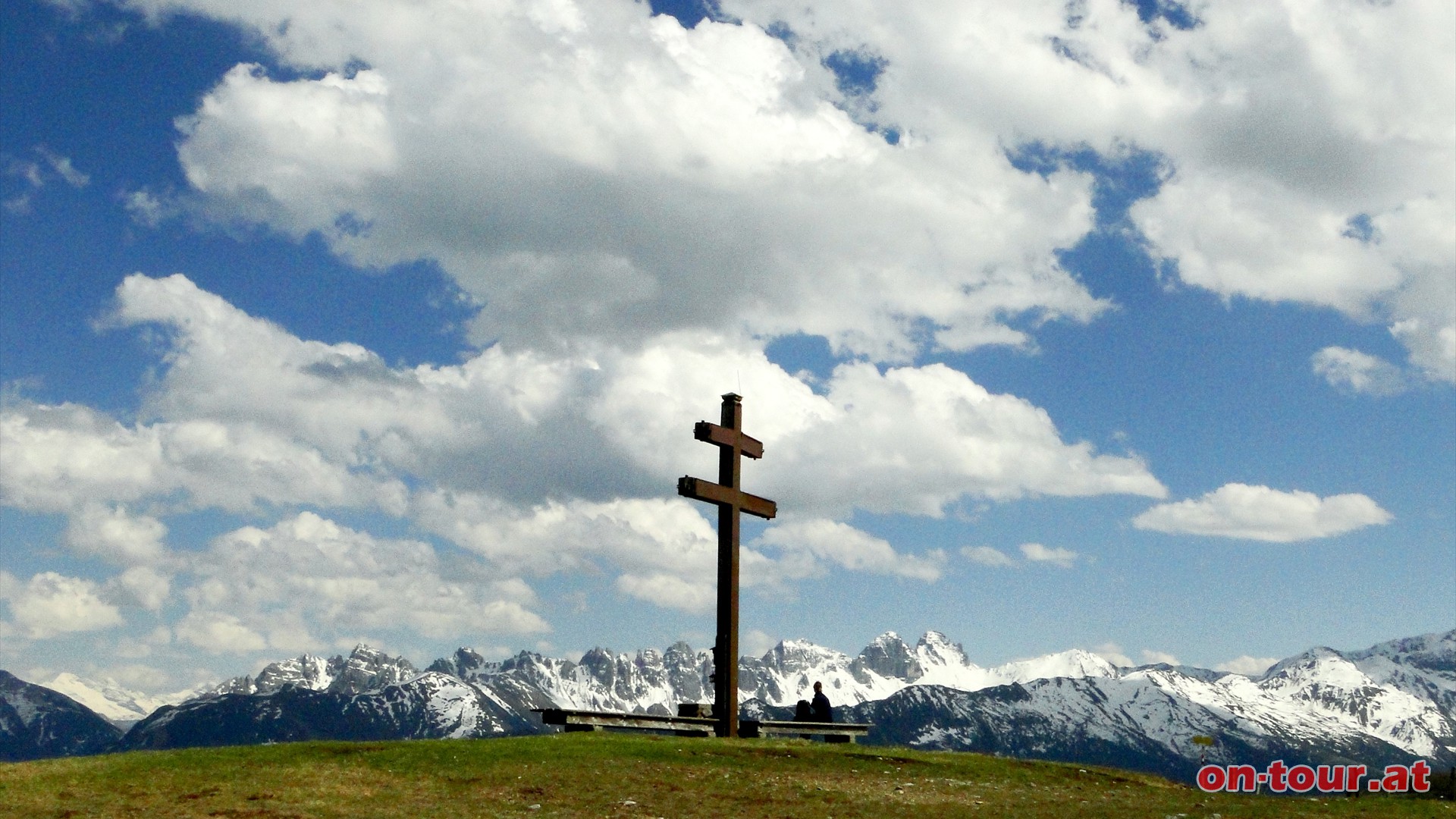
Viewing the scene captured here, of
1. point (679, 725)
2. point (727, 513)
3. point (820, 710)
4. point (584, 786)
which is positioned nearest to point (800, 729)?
point (820, 710)

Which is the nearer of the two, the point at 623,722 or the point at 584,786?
the point at 584,786

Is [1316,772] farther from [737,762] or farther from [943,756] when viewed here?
[737,762]

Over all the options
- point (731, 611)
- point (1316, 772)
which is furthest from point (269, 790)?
point (1316, 772)

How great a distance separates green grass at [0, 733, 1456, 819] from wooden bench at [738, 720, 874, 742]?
4.48 meters

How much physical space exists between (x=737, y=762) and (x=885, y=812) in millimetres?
6237

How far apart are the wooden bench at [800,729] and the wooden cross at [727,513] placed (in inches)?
17.8

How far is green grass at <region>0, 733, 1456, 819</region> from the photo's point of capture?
23000mm

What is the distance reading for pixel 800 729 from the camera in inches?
1491

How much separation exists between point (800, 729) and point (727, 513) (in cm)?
691

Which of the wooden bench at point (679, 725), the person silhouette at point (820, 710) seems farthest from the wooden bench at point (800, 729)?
the person silhouette at point (820, 710)
